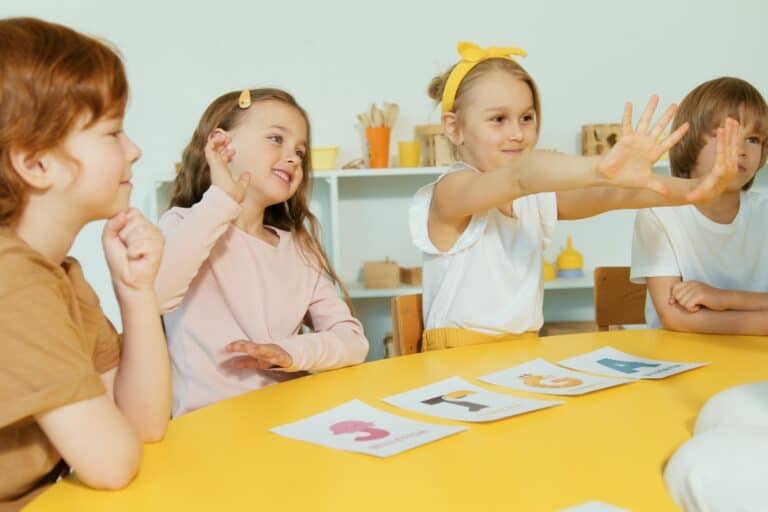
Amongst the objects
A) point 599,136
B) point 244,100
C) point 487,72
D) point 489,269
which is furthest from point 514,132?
point 599,136

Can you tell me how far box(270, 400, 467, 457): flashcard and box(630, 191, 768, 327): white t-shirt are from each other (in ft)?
3.40

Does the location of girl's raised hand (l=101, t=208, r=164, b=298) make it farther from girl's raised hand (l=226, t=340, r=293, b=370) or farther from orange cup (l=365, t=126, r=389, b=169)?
orange cup (l=365, t=126, r=389, b=169)

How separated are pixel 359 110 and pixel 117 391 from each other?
9.16 feet

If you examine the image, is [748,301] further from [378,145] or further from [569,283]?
[378,145]

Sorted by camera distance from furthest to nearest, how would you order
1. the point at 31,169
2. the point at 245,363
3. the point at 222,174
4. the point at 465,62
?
the point at 465,62 → the point at 222,174 → the point at 245,363 → the point at 31,169

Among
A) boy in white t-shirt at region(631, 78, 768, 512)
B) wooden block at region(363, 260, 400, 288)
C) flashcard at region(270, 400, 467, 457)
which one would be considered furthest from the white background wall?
flashcard at region(270, 400, 467, 457)

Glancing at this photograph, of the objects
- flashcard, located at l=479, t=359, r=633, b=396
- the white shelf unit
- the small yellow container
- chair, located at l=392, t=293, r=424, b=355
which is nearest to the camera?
flashcard, located at l=479, t=359, r=633, b=396

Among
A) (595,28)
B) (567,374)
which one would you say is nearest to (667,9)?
(595,28)

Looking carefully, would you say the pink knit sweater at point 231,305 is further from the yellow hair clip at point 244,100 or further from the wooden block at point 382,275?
the wooden block at point 382,275

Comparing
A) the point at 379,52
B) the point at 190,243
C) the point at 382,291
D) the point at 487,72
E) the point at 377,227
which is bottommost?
the point at 382,291

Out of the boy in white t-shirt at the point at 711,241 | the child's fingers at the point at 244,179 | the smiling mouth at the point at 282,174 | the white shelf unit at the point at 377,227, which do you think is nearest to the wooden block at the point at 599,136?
the white shelf unit at the point at 377,227

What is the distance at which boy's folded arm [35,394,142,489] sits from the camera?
2.75 ft

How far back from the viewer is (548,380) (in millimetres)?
1252

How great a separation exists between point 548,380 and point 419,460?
41 cm
